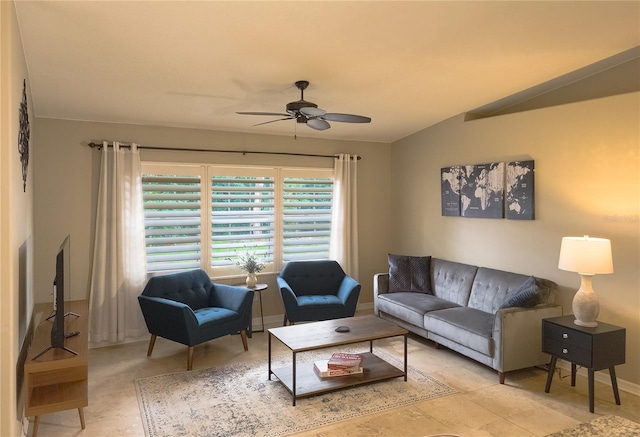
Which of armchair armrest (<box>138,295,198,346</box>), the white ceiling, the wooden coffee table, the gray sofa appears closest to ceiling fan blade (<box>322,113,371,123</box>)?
the white ceiling

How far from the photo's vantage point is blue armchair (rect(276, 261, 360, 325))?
4.98 meters

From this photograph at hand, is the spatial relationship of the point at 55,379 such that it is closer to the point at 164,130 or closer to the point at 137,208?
the point at 137,208

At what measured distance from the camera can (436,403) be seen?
351 centimetres

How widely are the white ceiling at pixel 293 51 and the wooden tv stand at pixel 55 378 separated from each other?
6.94 feet

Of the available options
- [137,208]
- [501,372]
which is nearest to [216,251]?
[137,208]

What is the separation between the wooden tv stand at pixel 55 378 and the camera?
2793 mm

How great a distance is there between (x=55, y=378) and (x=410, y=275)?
12.7 feet

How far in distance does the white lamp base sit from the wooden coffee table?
1.41 meters

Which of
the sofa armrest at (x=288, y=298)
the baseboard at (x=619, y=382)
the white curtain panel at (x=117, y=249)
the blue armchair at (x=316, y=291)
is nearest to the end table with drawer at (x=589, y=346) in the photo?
the baseboard at (x=619, y=382)

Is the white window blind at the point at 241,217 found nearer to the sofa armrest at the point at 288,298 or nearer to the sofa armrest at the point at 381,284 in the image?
the sofa armrest at the point at 288,298

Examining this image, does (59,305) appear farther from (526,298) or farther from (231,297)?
(526,298)

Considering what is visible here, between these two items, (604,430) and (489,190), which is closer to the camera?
(604,430)

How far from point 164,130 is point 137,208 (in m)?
0.96

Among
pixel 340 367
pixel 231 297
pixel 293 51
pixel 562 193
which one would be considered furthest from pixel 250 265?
pixel 562 193
